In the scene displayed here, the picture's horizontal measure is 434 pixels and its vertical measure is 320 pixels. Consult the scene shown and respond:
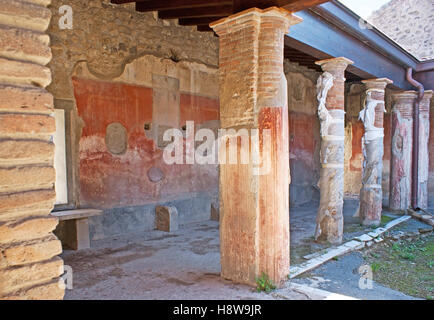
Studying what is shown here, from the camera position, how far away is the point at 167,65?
266 inches

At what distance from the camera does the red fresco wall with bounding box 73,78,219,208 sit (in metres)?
5.60

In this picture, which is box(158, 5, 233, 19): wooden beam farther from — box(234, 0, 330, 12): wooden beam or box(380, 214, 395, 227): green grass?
box(380, 214, 395, 227): green grass

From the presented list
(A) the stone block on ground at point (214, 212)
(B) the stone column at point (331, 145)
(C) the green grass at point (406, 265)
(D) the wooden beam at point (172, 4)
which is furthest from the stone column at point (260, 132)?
(A) the stone block on ground at point (214, 212)

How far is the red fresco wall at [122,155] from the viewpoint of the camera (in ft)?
18.4

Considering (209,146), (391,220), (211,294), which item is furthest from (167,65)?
(391,220)

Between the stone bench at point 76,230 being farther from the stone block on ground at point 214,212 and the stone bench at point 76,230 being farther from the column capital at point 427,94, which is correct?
the column capital at point 427,94

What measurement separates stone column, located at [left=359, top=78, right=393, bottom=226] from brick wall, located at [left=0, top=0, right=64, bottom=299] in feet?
22.8

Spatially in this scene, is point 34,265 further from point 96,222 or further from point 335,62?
point 335,62

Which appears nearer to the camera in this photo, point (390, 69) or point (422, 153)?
point (390, 69)

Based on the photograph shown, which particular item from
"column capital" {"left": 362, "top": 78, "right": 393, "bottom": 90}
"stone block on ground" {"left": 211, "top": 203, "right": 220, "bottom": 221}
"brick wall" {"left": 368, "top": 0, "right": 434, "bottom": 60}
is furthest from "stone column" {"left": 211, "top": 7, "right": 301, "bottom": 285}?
"brick wall" {"left": 368, "top": 0, "right": 434, "bottom": 60}

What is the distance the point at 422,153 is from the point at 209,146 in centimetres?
596

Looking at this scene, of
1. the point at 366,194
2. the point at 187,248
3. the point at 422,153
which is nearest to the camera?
the point at 187,248

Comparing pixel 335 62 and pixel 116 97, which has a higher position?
pixel 335 62

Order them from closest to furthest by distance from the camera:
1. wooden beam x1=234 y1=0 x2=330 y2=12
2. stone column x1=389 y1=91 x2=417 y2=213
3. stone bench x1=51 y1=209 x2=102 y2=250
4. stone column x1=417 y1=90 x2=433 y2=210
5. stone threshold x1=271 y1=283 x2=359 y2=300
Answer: stone threshold x1=271 y1=283 x2=359 y2=300 → wooden beam x1=234 y1=0 x2=330 y2=12 → stone bench x1=51 y1=209 x2=102 y2=250 → stone column x1=389 y1=91 x2=417 y2=213 → stone column x1=417 y1=90 x2=433 y2=210
